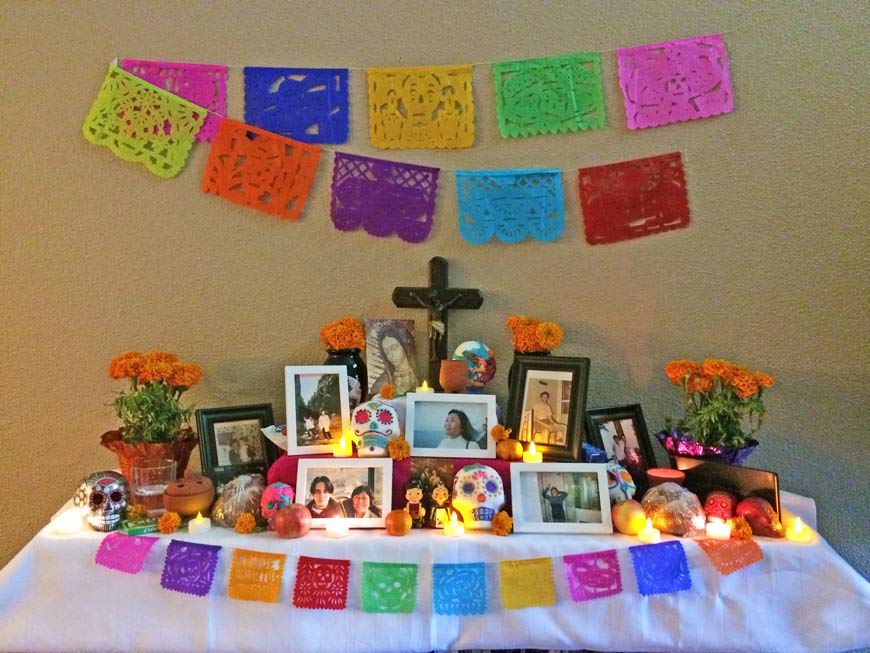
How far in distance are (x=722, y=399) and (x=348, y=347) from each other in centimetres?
96

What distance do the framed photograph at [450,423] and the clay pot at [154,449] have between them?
564 mm

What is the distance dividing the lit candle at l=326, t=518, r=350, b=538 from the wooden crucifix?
521 millimetres

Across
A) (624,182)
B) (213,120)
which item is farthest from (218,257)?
(624,182)

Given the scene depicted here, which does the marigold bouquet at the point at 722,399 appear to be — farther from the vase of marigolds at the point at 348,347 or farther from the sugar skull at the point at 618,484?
the vase of marigolds at the point at 348,347

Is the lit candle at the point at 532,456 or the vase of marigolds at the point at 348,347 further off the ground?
the vase of marigolds at the point at 348,347

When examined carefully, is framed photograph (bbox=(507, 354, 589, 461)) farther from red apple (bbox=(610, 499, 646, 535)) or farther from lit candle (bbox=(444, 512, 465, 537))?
lit candle (bbox=(444, 512, 465, 537))

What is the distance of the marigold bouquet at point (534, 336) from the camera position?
1.81m

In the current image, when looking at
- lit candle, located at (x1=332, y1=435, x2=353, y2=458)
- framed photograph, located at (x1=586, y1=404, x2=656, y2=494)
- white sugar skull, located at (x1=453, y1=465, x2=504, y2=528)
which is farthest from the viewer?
framed photograph, located at (x1=586, y1=404, x2=656, y2=494)

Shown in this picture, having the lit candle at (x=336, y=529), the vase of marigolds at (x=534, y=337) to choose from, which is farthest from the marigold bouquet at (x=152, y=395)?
the vase of marigolds at (x=534, y=337)

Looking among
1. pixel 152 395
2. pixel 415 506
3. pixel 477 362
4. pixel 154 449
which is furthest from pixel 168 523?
pixel 477 362

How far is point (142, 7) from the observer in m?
2.01

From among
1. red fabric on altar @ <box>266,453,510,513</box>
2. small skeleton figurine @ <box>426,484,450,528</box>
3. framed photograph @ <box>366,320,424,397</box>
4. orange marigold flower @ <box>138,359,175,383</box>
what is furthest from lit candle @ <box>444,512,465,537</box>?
orange marigold flower @ <box>138,359,175,383</box>

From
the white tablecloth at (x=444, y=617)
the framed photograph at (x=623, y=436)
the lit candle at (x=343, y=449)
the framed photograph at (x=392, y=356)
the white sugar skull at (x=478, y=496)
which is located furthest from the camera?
the framed photograph at (x=392, y=356)

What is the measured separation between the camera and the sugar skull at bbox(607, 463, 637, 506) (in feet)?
5.44
